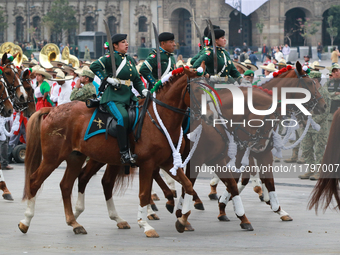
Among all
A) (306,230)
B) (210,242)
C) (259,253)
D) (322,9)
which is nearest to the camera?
(259,253)

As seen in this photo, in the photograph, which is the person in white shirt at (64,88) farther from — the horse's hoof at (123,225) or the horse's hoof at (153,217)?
the horse's hoof at (123,225)

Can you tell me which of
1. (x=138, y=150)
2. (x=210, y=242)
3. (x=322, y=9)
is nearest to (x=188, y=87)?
(x=138, y=150)

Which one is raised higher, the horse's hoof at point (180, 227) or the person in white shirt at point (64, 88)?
the person in white shirt at point (64, 88)

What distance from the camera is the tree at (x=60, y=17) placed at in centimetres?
7250

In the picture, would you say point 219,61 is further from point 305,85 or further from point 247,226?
point 247,226

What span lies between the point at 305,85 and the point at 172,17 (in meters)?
65.3

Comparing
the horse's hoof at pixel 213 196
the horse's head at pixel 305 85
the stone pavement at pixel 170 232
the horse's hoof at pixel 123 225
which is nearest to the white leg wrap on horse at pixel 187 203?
the stone pavement at pixel 170 232

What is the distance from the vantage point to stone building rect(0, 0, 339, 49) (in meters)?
68.7

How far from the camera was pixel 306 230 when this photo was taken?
8.20 meters

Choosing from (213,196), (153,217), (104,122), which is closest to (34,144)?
(104,122)

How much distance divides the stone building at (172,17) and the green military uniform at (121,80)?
57.5 meters

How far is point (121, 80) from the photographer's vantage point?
8320 mm

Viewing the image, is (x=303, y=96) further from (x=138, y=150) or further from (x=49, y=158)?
(x=49, y=158)

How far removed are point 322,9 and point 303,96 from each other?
61.8m
